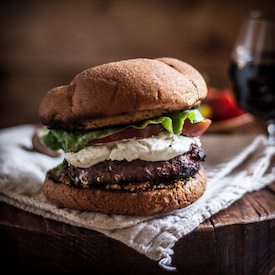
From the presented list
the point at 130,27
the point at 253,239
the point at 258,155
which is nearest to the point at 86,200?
the point at 253,239

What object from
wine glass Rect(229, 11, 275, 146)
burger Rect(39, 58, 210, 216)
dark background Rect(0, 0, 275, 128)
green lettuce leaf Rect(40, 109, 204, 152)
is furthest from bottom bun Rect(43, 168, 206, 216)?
dark background Rect(0, 0, 275, 128)

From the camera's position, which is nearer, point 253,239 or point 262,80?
point 253,239

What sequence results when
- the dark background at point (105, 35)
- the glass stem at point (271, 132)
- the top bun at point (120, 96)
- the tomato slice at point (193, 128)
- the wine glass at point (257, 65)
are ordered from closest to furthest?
the top bun at point (120, 96) < the tomato slice at point (193, 128) < the glass stem at point (271, 132) < the wine glass at point (257, 65) < the dark background at point (105, 35)

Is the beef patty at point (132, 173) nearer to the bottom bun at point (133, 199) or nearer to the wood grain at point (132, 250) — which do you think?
the bottom bun at point (133, 199)

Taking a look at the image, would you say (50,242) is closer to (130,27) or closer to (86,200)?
(86,200)

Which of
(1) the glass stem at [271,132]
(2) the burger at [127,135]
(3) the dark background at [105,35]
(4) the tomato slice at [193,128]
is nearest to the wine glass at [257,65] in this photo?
(1) the glass stem at [271,132]

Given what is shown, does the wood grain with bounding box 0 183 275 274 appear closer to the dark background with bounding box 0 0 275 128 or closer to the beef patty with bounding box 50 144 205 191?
the beef patty with bounding box 50 144 205 191
